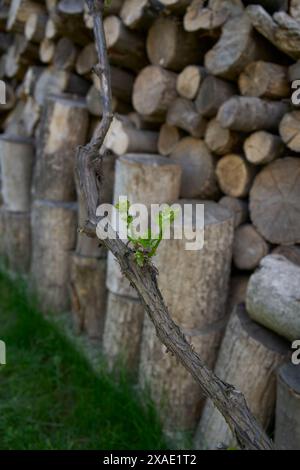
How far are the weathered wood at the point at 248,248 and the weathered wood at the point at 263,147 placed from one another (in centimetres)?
27

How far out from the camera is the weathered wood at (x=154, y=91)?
77.3 inches

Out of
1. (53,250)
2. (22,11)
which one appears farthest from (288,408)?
(22,11)

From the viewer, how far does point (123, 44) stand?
6.73 ft

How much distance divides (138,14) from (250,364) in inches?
56.6

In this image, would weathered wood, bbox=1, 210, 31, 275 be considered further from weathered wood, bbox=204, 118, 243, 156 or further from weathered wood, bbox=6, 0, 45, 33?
weathered wood, bbox=204, 118, 243, 156

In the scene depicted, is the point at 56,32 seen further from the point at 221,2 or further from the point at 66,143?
the point at 221,2

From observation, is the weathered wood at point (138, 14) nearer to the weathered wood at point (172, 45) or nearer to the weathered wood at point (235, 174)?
the weathered wood at point (172, 45)

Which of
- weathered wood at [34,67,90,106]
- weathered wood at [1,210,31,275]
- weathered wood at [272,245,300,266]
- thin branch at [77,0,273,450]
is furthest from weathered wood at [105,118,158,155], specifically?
weathered wood at [1,210,31,275]

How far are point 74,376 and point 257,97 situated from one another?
4.61 feet

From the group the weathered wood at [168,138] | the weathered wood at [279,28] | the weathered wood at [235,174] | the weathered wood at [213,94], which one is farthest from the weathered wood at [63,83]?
the weathered wood at [279,28]

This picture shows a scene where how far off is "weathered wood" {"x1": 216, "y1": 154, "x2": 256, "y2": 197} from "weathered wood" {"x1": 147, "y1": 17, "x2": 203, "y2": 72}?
1.51ft

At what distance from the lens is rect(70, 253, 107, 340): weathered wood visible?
89.9 inches

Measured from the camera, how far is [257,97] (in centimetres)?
171

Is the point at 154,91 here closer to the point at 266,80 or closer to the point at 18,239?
the point at 266,80
